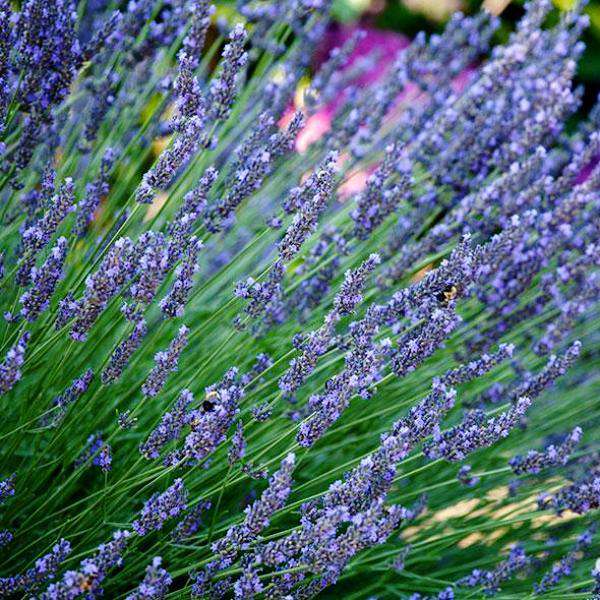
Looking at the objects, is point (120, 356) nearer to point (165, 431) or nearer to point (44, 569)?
point (165, 431)

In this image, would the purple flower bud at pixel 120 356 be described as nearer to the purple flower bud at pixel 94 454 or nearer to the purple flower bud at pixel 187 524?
the purple flower bud at pixel 94 454

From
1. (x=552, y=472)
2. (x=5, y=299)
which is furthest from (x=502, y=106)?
(x=5, y=299)

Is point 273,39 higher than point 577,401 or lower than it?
higher

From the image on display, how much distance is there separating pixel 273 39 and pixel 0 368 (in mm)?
1445

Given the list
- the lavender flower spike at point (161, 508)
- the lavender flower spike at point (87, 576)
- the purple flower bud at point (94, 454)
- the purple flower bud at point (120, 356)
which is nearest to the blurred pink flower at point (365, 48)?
the purple flower bud at point (94, 454)

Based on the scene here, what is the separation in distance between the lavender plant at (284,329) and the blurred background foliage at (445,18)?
2267mm

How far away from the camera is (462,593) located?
5.82ft

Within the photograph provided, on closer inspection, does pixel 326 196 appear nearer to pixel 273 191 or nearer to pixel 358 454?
pixel 358 454

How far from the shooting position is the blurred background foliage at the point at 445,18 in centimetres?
458

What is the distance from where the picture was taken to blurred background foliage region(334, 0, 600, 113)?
458 centimetres

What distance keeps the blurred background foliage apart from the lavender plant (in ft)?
7.44

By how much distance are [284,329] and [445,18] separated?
10.7 ft

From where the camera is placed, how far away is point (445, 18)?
478cm

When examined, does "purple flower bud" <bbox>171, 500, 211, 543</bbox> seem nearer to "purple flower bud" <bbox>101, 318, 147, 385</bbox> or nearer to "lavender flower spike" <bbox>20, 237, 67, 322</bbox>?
"purple flower bud" <bbox>101, 318, 147, 385</bbox>
